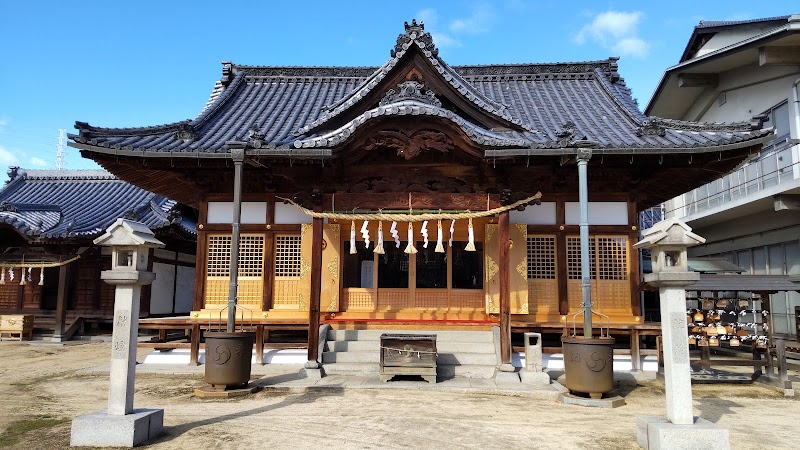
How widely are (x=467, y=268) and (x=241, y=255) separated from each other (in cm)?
607

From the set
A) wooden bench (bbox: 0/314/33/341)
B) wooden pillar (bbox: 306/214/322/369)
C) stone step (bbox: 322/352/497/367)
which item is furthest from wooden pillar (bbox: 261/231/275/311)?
wooden bench (bbox: 0/314/33/341)

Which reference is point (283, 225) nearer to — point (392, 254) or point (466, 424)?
point (392, 254)

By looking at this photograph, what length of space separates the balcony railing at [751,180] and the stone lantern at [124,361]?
17472 mm

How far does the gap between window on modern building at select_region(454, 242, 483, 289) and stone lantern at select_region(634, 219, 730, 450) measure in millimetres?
6633

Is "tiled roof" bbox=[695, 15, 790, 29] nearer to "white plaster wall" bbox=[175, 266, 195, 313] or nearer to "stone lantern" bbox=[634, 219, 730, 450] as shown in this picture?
A: "stone lantern" bbox=[634, 219, 730, 450]

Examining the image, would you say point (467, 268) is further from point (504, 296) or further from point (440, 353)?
point (440, 353)

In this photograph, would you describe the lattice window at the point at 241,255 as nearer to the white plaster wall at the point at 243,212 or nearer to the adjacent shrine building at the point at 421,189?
the adjacent shrine building at the point at 421,189

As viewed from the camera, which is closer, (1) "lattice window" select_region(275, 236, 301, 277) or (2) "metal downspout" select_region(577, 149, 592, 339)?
(2) "metal downspout" select_region(577, 149, 592, 339)


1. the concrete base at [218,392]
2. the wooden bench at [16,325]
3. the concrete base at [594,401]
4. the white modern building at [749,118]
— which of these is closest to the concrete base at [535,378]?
the concrete base at [594,401]

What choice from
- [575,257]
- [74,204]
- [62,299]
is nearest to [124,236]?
[575,257]

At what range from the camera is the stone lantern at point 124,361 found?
21.0ft

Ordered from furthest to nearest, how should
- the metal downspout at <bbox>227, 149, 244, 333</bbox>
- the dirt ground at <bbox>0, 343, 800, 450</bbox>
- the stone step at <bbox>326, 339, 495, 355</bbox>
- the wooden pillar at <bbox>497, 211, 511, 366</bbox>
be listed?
the stone step at <bbox>326, 339, 495, 355</bbox> → the wooden pillar at <bbox>497, 211, 511, 366</bbox> → the metal downspout at <bbox>227, 149, 244, 333</bbox> → the dirt ground at <bbox>0, 343, 800, 450</bbox>

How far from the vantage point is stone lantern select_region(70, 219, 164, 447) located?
640 centimetres

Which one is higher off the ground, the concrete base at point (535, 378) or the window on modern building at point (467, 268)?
the window on modern building at point (467, 268)
